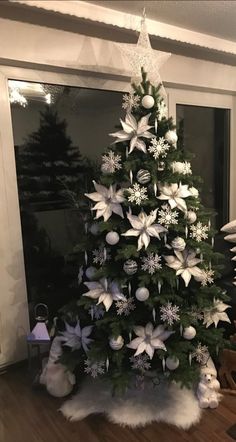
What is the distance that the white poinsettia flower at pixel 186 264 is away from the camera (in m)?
1.71

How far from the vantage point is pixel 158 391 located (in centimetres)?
191

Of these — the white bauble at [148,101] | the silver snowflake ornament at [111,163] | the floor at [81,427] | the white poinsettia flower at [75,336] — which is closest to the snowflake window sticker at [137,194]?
the silver snowflake ornament at [111,163]

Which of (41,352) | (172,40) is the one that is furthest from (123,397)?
(172,40)

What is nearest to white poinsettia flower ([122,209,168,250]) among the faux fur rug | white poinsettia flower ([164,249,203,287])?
white poinsettia flower ([164,249,203,287])

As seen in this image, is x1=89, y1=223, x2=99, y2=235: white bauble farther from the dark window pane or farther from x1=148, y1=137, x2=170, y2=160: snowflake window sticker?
the dark window pane

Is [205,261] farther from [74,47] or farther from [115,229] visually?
[74,47]

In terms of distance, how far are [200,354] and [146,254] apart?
63cm

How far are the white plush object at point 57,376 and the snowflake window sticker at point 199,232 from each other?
0.93 metres

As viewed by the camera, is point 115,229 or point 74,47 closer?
point 115,229

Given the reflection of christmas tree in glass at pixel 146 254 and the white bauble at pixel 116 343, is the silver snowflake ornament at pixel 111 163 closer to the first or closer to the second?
the reflection of christmas tree in glass at pixel 146 254

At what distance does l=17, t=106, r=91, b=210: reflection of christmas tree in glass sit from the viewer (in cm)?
216

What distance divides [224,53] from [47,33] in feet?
4.68

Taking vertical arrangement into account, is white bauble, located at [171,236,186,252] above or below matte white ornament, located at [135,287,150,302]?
above

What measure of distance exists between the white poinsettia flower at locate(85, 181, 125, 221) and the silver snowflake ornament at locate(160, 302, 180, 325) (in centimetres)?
50
